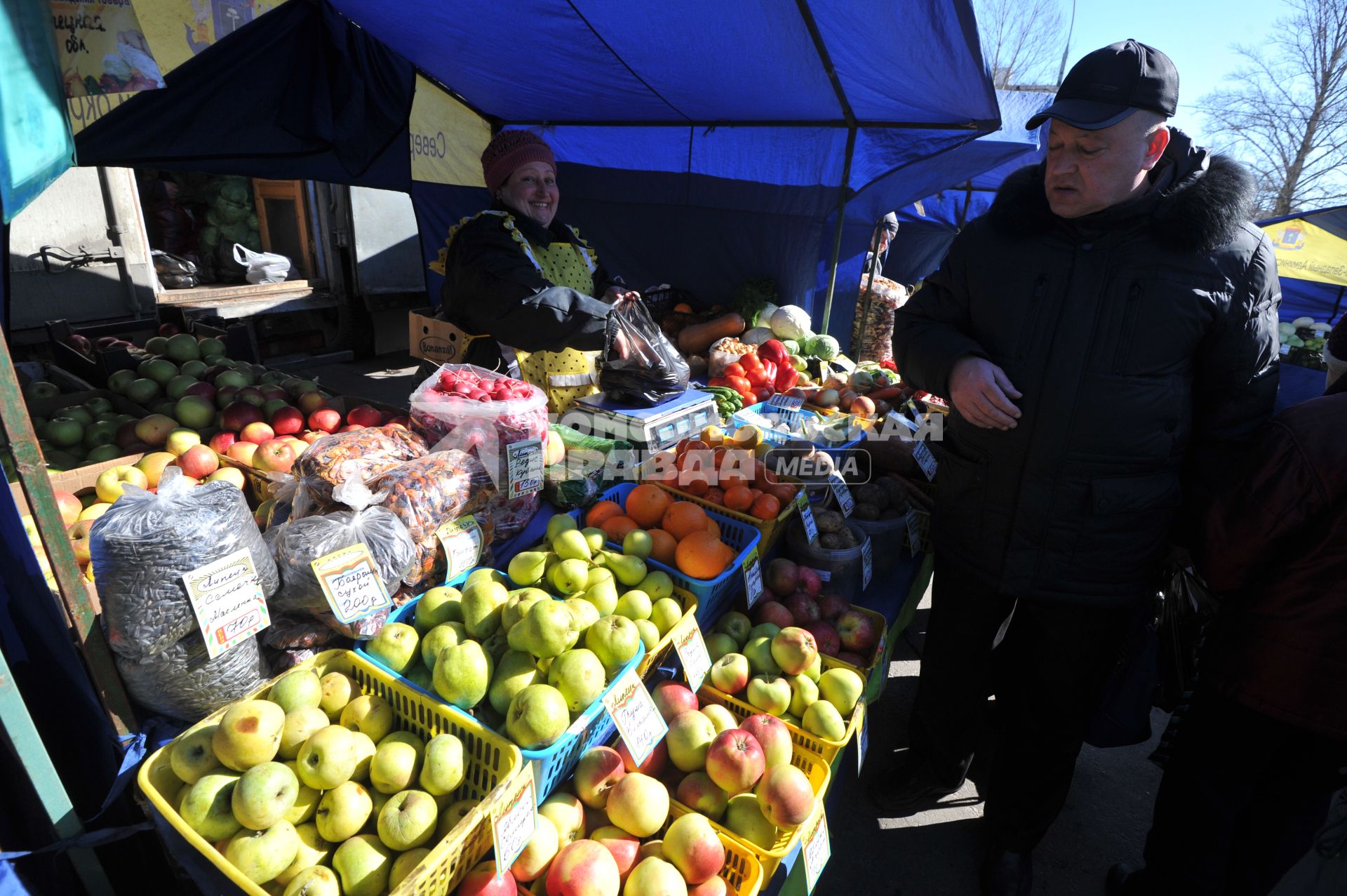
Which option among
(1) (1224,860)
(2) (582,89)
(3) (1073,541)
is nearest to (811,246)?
(2) (582,89)

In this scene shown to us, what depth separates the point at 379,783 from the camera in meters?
1.32

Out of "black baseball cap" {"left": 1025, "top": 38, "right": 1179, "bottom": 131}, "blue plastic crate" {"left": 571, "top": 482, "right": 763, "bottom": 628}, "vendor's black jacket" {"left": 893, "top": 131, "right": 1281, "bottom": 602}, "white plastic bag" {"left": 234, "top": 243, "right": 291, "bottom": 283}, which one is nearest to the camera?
"black baseball cap" {"left": 1025, "top": 38, "right": 1179, "bottom": 131}

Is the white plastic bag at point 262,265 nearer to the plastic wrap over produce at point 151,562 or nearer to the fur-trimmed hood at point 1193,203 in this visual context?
the plastic wrap over produce at point 151,562

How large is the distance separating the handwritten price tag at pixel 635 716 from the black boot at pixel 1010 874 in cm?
156

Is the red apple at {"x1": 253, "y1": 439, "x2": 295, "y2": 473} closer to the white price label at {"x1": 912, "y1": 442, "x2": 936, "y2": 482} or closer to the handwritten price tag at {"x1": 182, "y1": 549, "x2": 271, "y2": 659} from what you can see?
the handwritten price tag at {"x1": 182, "y1": 549, "x2": 271, "y2": 659}

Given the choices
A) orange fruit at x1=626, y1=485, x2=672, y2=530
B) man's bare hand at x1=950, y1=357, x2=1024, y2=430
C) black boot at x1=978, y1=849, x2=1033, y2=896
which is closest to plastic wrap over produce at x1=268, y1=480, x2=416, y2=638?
orange fruit at x1=626, y1=485, x2=672, y2=530

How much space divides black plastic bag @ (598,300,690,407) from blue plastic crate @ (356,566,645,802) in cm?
177

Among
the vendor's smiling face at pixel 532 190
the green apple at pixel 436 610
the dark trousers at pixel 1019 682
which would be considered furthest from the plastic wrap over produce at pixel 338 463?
the dark trousers at pixel 1019 682

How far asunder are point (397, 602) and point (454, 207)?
4.98m

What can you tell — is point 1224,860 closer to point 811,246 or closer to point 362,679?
point 362,679

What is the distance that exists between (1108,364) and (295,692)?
7.15 feet

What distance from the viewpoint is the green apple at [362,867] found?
47.1 inches

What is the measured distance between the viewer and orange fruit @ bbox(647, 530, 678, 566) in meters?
2.09

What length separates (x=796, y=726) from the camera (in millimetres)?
1820
